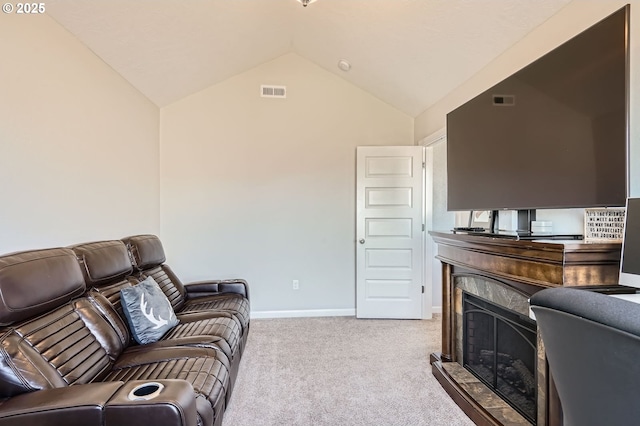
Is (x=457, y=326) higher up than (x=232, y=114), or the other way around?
(x=232, y=114)

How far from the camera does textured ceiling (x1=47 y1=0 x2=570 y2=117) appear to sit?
2201 mm

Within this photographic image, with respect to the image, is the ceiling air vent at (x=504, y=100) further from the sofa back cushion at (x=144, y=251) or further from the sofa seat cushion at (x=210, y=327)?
the sofa back cushion at (x=144, y=251)

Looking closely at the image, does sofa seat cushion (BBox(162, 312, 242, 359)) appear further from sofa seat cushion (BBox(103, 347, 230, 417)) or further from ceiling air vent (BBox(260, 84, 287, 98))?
ceiling air vent (BBox(260, 84, 287, 98))

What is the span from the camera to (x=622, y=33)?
1357mm

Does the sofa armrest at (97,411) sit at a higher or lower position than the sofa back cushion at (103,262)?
lower

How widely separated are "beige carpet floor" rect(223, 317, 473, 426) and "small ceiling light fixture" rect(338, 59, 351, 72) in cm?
291

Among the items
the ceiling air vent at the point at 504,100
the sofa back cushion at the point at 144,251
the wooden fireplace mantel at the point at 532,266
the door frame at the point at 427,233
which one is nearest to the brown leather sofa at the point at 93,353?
the sofa back cushion at the point at 144,251

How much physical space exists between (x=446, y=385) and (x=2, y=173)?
2.99 metres

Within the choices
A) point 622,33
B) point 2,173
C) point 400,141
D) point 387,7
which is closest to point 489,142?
point 622,33

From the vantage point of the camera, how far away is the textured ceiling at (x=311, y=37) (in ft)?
7.22

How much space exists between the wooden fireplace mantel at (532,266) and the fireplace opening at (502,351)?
195 mm

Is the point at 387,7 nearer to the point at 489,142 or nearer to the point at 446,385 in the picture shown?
the point at 489,142

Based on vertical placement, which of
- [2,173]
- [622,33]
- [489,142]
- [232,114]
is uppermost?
[232,114]

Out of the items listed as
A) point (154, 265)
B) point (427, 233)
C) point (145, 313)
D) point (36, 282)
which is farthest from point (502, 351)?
point (154, 265)
